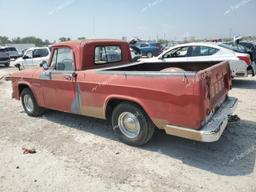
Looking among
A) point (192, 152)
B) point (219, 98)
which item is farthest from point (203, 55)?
point (192, 152)

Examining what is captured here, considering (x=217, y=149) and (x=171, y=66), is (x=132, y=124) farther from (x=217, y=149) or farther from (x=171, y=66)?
(x=171, y=66)

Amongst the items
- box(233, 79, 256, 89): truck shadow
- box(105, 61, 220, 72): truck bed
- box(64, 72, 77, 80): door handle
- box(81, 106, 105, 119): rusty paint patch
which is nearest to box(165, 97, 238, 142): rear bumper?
box(81, 106, 105, 119): rusty paint patch

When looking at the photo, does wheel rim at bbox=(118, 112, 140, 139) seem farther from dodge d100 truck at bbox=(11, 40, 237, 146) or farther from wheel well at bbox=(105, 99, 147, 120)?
wheel well at bbox=(105, 99, 147, 120)

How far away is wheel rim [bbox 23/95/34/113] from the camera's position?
689cm

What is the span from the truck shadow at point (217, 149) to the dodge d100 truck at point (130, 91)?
467 mm

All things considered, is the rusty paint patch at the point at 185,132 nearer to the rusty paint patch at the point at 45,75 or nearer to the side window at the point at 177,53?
the rusty paint patch at the point at 45,75

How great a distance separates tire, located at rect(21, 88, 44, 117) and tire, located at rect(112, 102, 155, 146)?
2.70 meters

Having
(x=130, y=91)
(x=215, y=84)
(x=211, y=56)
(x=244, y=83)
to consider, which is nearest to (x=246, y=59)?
(x=211, y=56)

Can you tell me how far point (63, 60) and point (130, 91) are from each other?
1.99m

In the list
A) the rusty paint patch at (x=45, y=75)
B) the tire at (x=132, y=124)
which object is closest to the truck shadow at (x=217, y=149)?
the tire at (x=132, y=124)

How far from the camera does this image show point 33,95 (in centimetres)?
665

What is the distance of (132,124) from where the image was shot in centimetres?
474

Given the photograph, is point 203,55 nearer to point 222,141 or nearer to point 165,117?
point 222,141

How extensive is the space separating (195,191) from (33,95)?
15.2ft
